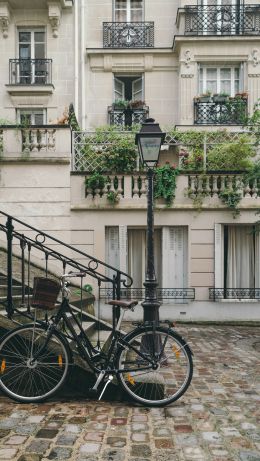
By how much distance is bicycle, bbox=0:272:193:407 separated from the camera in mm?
4641

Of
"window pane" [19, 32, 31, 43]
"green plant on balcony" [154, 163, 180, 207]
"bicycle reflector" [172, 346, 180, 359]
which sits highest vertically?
"window pane" [19, 32, 31, 43]

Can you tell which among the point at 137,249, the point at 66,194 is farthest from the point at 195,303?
the point at 66,194

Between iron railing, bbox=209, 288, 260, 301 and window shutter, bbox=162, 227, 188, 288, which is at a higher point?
window shutter, bbox=162, 227, 188, 288

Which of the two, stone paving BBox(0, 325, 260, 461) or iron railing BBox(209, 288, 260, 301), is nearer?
stone paving BBox(0, 325, 260, 461)

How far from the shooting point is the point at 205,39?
15711 mm

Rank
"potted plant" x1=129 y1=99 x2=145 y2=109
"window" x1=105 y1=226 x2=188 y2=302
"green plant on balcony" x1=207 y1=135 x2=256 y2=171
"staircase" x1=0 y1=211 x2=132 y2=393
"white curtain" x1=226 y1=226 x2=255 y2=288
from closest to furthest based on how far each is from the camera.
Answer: "staircase" x1=0 y1=211 x2=132 y2=393
"window" x1=105 y1=226 x2=188 y2=302
"white curtain" x1=226 y1=226 x2=255 y2=288
"green plant on balcony" x1=207 y1=135 x2=256 y2=171
"potted plant" x1=129 y1=99 x2=145 y2=109

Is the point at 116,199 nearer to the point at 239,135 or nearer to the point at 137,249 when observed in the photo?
the point at 137,249

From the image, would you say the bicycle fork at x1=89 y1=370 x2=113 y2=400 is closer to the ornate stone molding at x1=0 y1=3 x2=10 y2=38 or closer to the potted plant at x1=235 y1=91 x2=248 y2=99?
the potted plant at x1=235 y1=91 x2=248 y2=99

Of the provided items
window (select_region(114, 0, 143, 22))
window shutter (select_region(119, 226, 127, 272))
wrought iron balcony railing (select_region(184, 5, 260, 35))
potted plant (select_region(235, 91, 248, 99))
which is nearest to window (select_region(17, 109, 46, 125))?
window (select_region(114, 0, 143, 22))

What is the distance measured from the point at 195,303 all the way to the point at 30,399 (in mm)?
7311

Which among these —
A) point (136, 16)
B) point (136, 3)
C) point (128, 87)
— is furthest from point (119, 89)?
point (136, 3)

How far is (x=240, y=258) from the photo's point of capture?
1188 cm

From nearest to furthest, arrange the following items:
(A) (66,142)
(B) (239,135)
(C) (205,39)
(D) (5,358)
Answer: (D) (5,358), (A) (66,142), (B) (239,135), (C) (205,39)

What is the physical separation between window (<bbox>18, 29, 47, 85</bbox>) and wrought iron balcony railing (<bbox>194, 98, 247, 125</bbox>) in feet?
19.1
